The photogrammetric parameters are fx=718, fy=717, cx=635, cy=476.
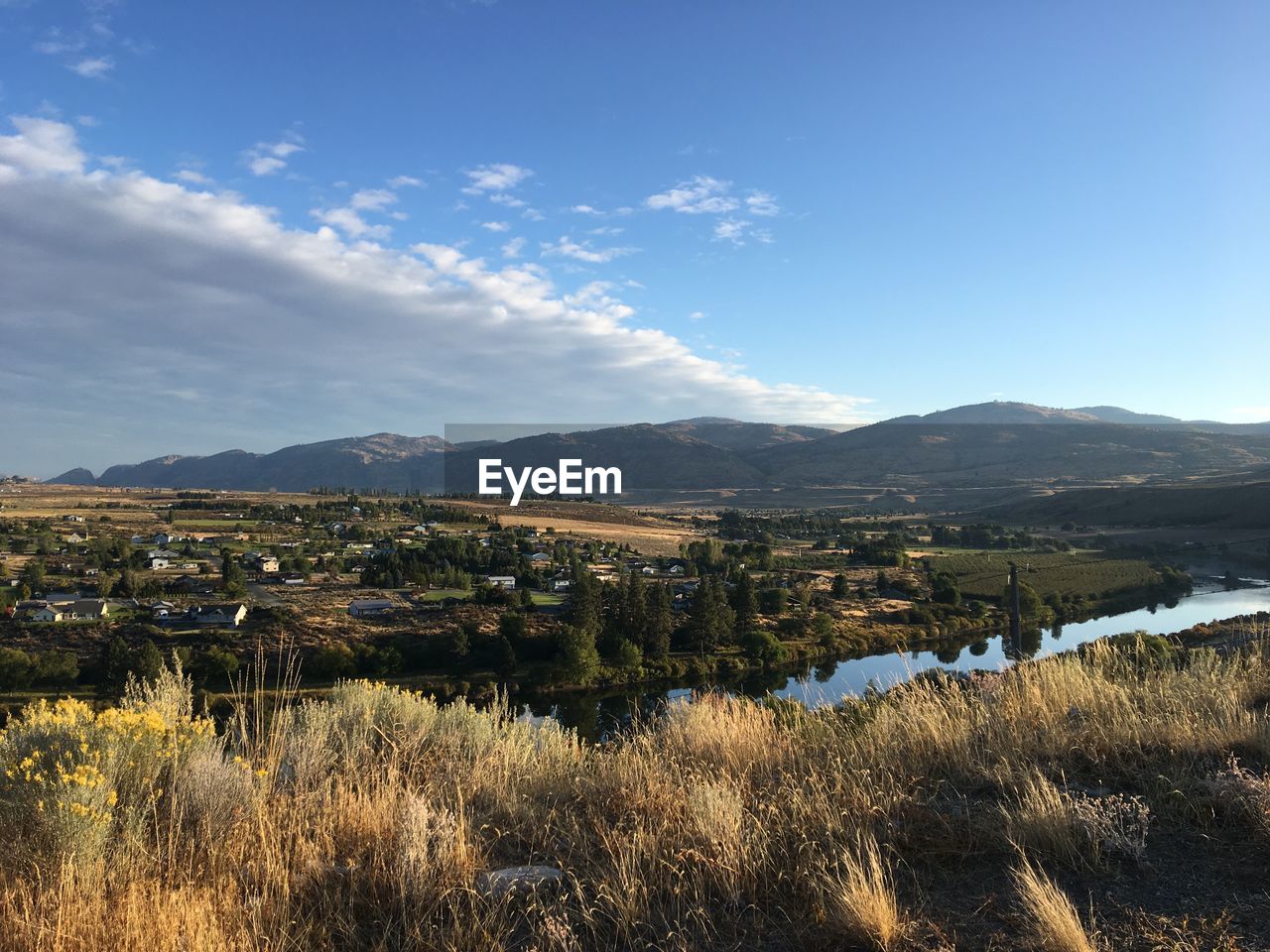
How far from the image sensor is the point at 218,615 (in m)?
42.2

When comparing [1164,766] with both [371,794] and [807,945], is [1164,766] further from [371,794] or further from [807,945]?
[371,794]

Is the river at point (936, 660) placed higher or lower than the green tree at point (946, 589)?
lower

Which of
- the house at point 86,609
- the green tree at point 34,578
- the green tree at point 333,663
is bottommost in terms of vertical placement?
Answer: the green tree at point 333,663

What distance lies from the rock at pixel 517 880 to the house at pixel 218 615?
43.0m

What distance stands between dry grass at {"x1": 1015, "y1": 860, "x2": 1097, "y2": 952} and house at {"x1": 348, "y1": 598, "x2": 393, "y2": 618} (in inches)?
1760

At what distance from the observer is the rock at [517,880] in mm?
2797

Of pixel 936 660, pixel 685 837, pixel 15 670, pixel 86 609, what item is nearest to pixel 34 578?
pixel 86 609

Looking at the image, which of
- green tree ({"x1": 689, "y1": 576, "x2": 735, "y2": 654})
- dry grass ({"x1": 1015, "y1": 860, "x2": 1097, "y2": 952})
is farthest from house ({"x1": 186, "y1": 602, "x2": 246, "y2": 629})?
dry grass ({"x1": 1015, "y1": 860, "x2": 1097, "y2": 952})

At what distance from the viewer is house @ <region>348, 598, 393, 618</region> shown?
144 feet

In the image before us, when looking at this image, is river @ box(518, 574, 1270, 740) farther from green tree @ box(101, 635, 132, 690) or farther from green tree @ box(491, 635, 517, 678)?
green tree @ box(101, 635, 132, 690)

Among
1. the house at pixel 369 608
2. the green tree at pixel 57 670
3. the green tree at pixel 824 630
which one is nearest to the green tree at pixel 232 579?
the house at pixel 369 608

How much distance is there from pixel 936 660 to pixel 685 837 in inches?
A: 1558

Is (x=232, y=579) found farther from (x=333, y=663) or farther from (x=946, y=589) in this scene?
(x=946, y=589)

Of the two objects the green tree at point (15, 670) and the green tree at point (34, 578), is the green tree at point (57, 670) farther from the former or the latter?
the green tree at point (34, 578)
